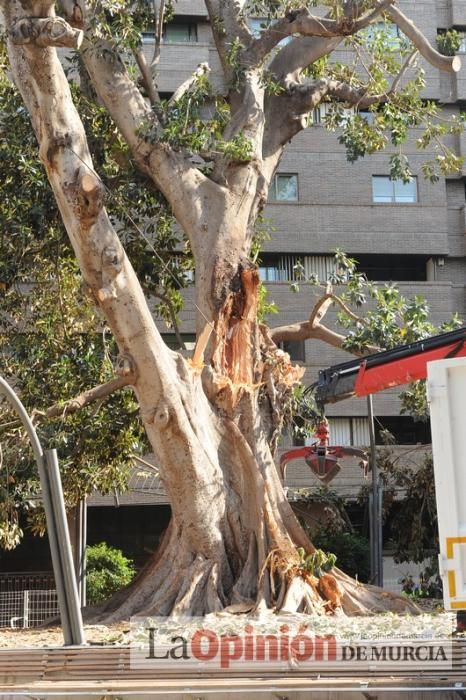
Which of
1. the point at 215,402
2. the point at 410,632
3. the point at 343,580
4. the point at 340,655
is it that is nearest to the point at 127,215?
the point at 215,402

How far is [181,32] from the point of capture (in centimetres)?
3422

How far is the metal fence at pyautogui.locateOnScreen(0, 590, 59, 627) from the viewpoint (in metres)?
25.4

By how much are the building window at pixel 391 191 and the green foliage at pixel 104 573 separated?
1322 centimetres

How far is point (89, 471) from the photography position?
1900 centimetres

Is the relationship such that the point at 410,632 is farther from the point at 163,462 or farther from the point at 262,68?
the point at 262,68

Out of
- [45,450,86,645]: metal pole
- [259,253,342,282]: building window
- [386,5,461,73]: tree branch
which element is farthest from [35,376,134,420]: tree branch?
[259,253,342,282]: building window

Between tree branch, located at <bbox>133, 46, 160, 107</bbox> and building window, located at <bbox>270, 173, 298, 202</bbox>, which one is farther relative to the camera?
building window, located at <bbox>270, 173, 298, 202</bbox>

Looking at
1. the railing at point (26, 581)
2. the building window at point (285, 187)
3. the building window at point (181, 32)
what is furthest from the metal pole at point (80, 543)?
the building window at point (181, 32)

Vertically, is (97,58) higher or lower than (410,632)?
higher

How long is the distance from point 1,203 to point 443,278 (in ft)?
62.1

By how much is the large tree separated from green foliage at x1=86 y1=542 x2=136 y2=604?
37.6ft

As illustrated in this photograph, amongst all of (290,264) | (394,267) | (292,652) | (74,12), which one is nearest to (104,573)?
(290,264)

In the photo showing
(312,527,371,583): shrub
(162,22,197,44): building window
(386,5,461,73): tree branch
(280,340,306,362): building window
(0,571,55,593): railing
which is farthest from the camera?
(162,22,197,44): building window

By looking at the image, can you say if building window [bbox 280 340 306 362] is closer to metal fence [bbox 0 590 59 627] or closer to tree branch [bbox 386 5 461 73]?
metal fence [bbox 0 590 59 627]
